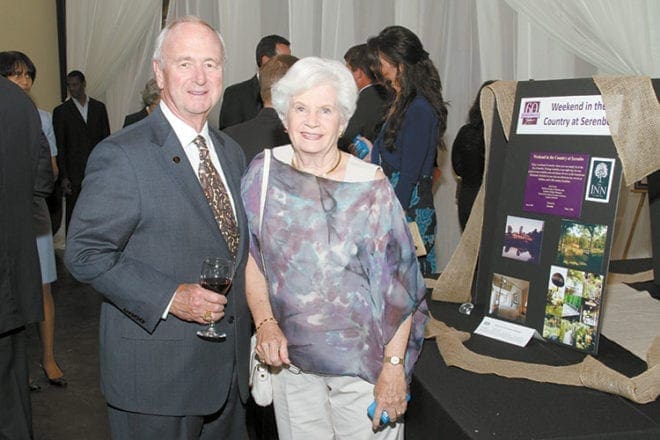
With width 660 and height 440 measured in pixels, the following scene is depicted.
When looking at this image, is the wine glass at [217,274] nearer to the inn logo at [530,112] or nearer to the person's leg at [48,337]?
the inn logo at [530,112]

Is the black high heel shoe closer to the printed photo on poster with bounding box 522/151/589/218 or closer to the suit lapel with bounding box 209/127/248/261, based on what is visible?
the suit lapel with bounding box 209/127/248/261

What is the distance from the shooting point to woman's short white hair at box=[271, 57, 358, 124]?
5.46 feet

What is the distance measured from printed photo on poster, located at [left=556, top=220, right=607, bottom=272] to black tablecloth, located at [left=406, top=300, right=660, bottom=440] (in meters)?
0.26

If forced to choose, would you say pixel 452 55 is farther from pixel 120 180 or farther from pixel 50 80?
pixel 50 80

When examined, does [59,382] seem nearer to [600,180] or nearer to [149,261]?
[149,261]

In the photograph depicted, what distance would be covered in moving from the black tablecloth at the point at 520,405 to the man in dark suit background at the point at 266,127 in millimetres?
1170

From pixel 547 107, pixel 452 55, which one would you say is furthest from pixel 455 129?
pixel 547 107

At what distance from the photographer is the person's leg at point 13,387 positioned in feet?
9.02

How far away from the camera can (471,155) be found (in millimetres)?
4047

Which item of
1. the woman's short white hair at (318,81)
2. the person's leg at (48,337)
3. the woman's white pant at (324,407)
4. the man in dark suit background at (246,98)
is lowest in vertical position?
the person's leg at (48,337)

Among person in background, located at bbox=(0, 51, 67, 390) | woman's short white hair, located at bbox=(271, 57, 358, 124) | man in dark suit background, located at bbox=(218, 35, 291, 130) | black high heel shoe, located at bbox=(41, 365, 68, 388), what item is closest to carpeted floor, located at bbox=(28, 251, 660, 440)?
black high heel shoe, located at bbox=(41, 365, 68, 388)

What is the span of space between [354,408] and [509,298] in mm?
651

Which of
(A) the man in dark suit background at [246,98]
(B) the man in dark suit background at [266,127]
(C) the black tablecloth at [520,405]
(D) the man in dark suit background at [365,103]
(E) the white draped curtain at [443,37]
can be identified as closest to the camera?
(C) the black tablecloth at [520,405]

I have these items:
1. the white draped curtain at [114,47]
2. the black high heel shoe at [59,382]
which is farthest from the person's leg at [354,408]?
the white draped curtain at [114,47]
